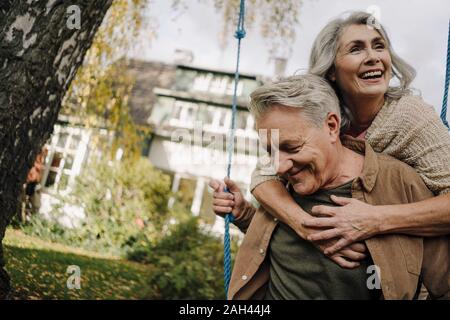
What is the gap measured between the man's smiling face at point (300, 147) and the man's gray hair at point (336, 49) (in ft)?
1.21

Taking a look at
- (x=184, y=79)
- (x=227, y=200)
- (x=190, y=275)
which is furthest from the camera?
(x=184, y=79)

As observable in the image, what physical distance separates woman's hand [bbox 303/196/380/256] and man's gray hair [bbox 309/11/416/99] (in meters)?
0.57

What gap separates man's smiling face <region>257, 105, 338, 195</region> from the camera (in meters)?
1.54

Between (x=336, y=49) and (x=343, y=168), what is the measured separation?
21.3 inches

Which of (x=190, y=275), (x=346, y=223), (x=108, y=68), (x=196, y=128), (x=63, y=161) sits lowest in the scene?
(x=190, y=275)

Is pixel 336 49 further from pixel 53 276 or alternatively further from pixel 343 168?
pixel 53 276

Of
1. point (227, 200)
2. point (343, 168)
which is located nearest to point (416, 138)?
point (343, 168)

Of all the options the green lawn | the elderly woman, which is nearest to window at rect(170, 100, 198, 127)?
the green lawn

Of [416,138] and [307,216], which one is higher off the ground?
[416,138]

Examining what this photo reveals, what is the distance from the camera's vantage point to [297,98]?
5.12ft

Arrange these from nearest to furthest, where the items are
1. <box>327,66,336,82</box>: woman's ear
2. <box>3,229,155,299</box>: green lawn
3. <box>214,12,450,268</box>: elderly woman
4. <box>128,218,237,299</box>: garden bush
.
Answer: <box>214,12,450,268</box>: elderly woman, <box>327,66,336,82</box>: woman's ear, <box>3,229,155,299</box>: green lawn, <box>128,218,237,299</box>: garden bush

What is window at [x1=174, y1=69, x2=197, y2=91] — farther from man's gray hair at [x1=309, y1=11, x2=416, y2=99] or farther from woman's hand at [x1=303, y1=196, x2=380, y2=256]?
woman's hand at [x1=303, y1=196, x2=380, y2=256]

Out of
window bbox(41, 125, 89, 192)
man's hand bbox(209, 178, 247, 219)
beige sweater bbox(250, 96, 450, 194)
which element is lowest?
man's hand bbox(209, 178, 247, 219)
